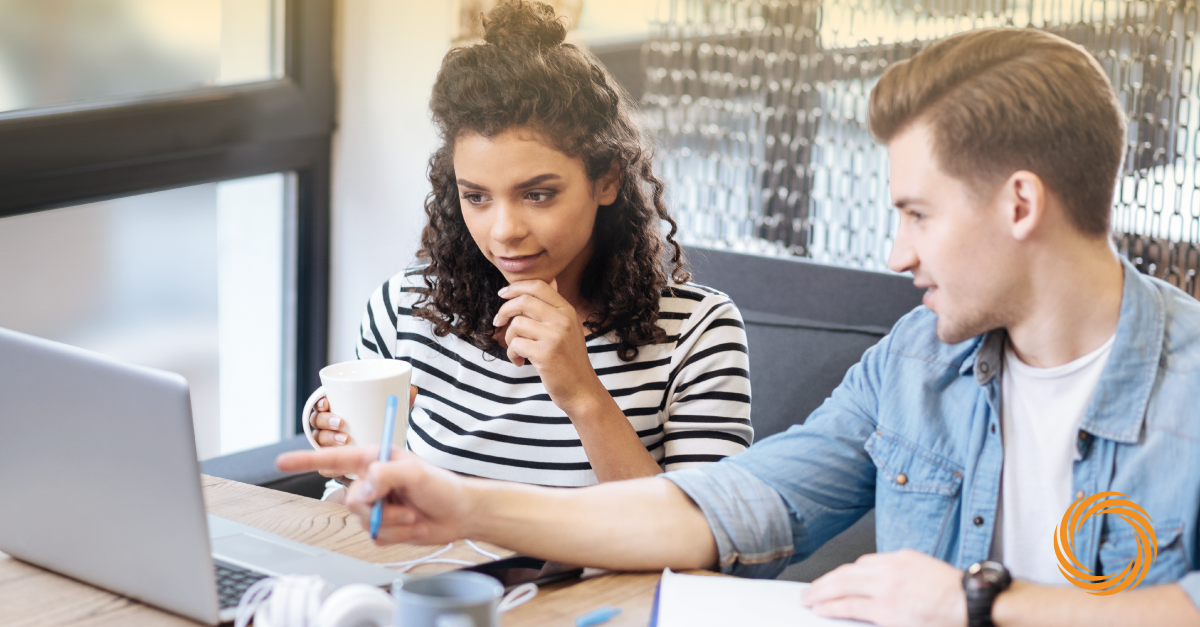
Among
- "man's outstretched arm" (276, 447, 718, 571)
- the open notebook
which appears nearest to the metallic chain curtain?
"man's outstretched arm" (276, 447, 718, 571)

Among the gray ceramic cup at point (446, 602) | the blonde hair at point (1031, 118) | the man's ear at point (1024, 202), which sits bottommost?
the gray ceramic cup at point (446, 602)

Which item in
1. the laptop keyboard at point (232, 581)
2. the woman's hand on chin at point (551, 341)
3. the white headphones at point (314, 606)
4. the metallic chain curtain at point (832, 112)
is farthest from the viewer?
the metallic chain curtain at point (832, 112)

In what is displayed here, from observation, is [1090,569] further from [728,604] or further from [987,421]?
[728,604]

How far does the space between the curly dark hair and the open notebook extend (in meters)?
0.53

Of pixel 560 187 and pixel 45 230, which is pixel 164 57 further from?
pixel 560 187

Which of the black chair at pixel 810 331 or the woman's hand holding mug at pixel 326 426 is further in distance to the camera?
the black chair at pixel 810 331

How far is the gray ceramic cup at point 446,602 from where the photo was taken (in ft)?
2.19

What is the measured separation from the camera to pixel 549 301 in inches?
51.6

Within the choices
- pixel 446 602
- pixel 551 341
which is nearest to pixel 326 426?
pixel 551 341

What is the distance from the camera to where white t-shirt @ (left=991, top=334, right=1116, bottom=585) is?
1013 millimetres

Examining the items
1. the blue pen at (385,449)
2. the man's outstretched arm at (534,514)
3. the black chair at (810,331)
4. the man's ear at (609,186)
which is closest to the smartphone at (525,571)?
the man's outstretched arm at (534,514)

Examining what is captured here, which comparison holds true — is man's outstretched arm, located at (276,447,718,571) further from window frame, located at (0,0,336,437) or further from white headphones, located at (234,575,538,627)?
window frame, located at (0,0,336,437)

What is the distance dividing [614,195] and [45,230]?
1.31m

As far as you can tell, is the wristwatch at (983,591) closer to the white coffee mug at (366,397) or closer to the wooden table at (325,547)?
the wooden table at (325,547)
